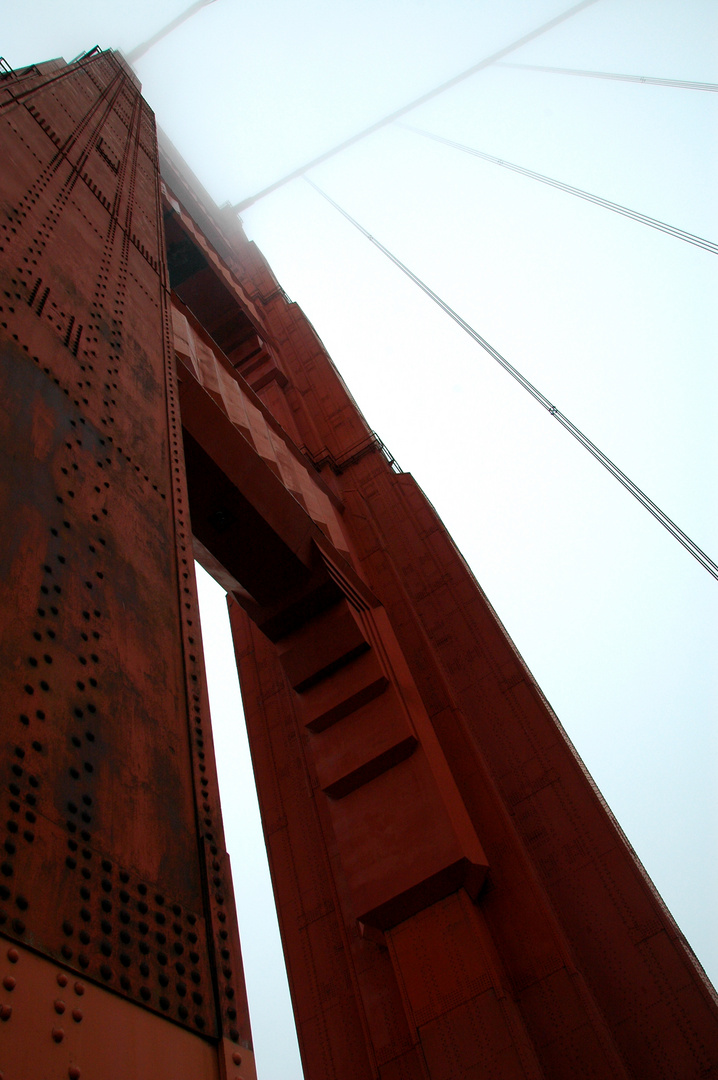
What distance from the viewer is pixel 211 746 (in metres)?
3.16

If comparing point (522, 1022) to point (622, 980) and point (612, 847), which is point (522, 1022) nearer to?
point (622, 980)

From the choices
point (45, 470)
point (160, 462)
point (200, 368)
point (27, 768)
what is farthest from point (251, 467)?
point (27, 768)

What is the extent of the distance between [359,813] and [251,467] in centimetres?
370

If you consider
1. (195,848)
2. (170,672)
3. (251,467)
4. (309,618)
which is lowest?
(309,618)

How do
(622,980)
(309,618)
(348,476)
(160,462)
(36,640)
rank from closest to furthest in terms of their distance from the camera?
(36,640) → (160,462) → (622,980) → (309,618) → (348,476)

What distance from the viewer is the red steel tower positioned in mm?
2188

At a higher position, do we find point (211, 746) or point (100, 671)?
point (100, 671)

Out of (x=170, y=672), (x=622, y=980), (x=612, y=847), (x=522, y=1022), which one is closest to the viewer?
(x=170, y=672)

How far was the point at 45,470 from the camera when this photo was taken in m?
3.29

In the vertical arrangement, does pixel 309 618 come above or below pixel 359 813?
above

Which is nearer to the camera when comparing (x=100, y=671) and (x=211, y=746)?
(x=100, y=671)

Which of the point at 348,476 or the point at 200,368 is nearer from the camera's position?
the point at 200,368

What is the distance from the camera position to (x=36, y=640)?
259 cm

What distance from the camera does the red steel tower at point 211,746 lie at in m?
2.19
